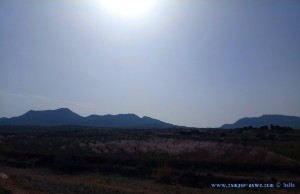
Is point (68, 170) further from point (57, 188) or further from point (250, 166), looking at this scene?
point (250, 166)

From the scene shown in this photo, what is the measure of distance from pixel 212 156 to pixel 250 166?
4.73m

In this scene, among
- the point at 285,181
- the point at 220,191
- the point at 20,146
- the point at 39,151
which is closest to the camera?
the point at 220,191

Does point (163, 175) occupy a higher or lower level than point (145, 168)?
lower

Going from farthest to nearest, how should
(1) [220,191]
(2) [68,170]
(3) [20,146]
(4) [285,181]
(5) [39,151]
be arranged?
1. (3) [20,146]
2. (5) [39,151]
3. (2) [68,170]
4. (4) [285,181]
5. (1) [220,191]

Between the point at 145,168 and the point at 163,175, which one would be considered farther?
the point at 145,168

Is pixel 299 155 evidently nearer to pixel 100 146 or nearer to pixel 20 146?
pixel 100 146

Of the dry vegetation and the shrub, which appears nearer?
the dry vegetation

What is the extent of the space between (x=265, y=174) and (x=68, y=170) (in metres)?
16.0

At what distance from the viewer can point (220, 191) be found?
2719 cm

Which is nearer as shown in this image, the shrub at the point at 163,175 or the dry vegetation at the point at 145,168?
the dry vegetation at the point at 145,168

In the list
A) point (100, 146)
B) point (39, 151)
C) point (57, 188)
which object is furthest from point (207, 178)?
point (39, 151)

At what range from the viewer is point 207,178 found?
30422mm

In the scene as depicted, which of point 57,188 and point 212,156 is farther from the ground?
point 212,156

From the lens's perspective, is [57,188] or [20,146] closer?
[57,188]
